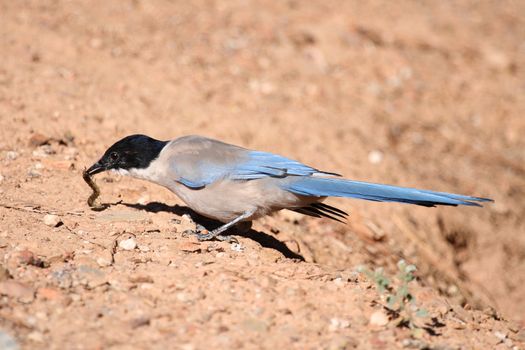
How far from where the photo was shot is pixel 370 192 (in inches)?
194

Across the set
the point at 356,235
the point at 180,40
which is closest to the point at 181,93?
the point at 180,40

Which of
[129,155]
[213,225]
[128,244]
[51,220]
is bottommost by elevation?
[213,225]

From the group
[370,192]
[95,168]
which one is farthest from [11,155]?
[370,192]

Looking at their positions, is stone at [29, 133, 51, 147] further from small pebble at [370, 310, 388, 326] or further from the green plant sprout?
small pebble at [370, 310, 388, 326]

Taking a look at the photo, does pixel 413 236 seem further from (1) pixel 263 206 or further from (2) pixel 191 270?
(2) pixel 191 270

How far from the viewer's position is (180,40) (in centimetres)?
912

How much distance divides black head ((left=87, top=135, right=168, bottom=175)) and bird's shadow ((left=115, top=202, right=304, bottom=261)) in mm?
357

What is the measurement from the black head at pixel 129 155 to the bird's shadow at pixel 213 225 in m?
0.36

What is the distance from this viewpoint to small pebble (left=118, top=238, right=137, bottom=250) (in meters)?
4.82

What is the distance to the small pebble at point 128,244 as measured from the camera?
4.82 m

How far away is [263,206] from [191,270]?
0.95m

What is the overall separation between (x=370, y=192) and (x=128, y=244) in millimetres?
1633

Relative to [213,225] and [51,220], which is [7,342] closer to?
[51,220]

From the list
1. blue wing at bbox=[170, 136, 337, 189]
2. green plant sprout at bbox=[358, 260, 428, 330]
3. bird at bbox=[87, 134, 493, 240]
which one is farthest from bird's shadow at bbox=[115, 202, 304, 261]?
green plant sprout at bbox=[358, 260, 428, 330]
